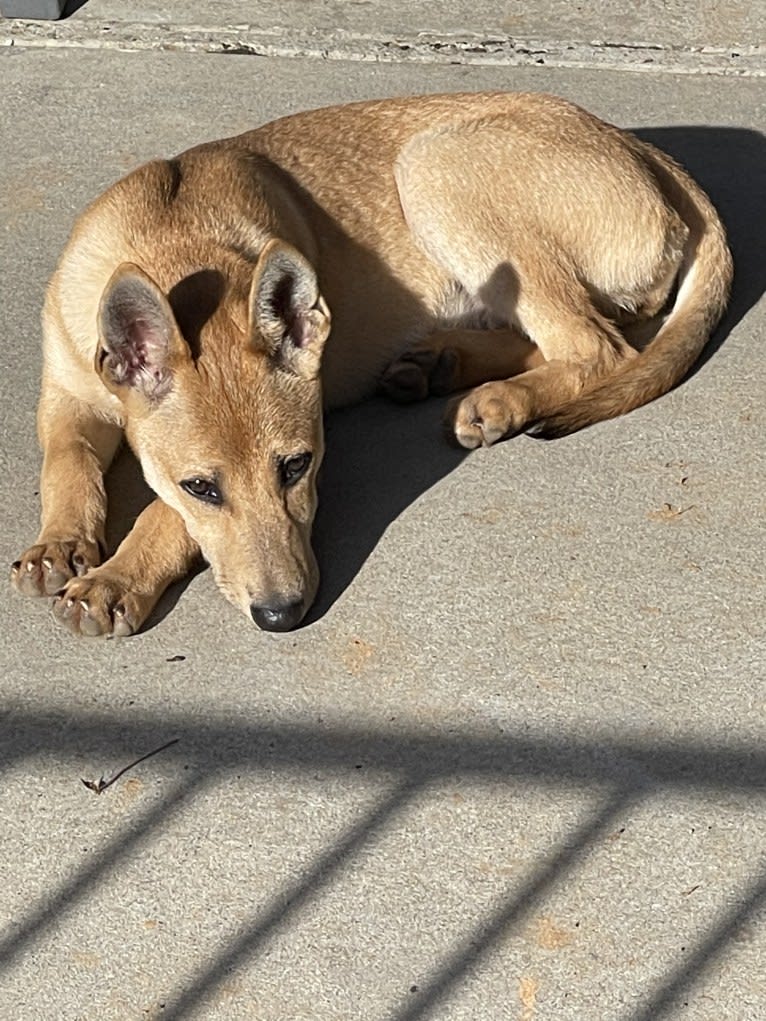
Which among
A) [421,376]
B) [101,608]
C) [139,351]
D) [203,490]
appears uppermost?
[139,351]

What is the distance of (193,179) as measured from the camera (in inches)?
179

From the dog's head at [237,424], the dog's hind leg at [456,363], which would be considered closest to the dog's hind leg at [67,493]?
the dog's head at [237,424]

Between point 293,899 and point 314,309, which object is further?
point 314,309

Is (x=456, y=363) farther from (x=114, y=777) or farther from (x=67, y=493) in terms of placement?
(x=114, y=777)

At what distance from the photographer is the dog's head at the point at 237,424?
12.4ft

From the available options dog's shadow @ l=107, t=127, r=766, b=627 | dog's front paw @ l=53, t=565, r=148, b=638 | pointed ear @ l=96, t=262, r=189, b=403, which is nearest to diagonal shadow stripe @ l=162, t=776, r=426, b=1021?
dog's shadow @ l=107, t=127, r=766, b=627

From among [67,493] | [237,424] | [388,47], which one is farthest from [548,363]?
[388,47]

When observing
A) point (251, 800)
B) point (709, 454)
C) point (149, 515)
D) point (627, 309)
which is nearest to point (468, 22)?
point (627, 309)

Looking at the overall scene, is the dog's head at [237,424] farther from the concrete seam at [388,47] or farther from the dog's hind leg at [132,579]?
the concrete seam at [388,47]

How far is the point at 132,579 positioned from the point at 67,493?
440 mm

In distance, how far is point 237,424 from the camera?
3.84 m

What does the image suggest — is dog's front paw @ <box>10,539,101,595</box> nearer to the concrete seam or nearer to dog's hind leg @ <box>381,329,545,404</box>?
dog's hind leg @ <box>381,329,545,404</box>

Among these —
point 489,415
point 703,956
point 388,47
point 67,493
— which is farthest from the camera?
point 388,47

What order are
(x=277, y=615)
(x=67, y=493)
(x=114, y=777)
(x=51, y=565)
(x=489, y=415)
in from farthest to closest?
(x=489, y=415) < (x=67, y=493) < (x=51, y=565) < (x=277, y=615) < (x=114, y=777)
